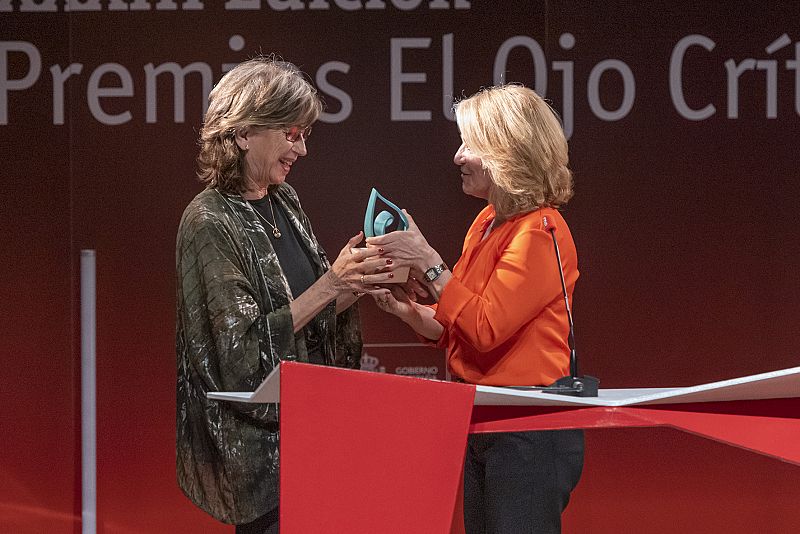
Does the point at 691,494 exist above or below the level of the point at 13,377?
below

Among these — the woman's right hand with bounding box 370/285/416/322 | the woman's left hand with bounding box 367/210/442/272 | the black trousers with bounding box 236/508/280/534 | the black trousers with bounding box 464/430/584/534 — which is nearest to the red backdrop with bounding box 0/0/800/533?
the woman's right hand with bounding box 370/285/416/322

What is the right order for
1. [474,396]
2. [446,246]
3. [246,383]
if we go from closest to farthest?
[474,396] → [246,383] → [446,246]

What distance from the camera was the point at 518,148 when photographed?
2312 millimetres

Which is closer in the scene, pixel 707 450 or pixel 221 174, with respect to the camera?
pixel 221 174

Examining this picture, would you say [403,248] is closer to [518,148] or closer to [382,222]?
[382,222]

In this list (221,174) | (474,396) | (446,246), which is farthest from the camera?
(446,246)

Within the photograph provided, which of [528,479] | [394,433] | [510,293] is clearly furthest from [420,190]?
[394,433]

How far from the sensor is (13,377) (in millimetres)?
3957

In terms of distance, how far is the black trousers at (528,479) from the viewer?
213 centimetres

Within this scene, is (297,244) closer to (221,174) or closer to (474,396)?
(221,174)

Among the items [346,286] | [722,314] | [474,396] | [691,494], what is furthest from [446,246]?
[474,396]

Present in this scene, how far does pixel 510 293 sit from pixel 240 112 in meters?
0.77

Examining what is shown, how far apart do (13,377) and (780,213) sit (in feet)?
9.89

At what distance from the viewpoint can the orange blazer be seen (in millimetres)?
2205
